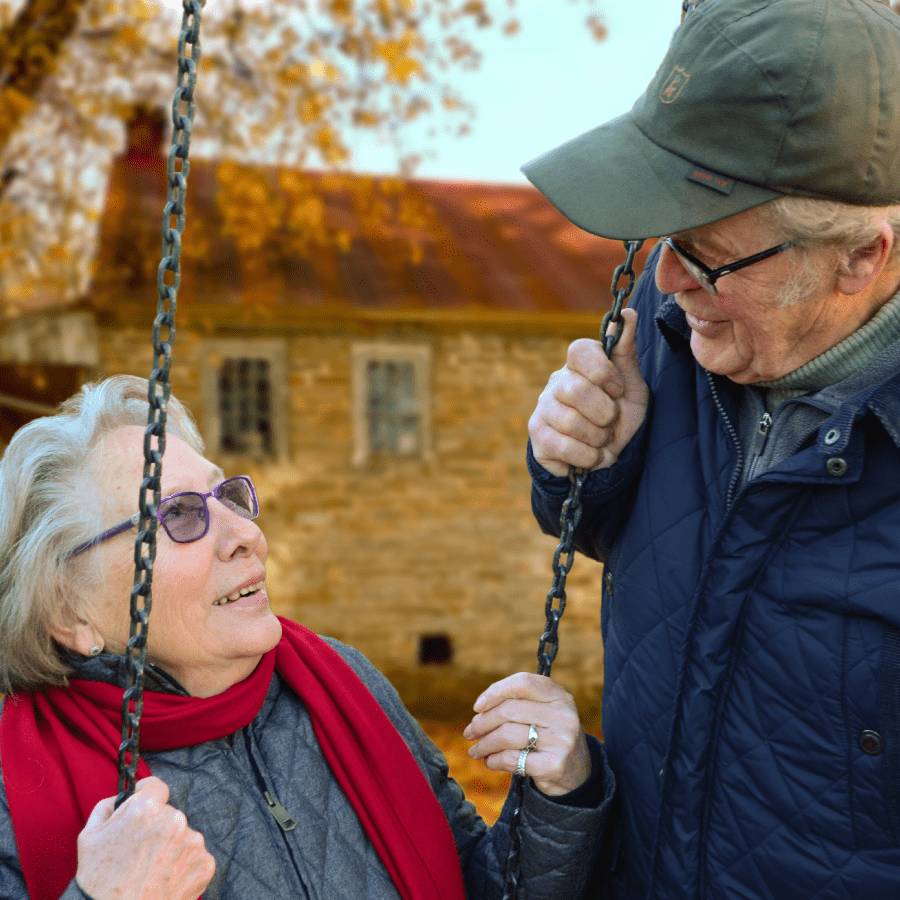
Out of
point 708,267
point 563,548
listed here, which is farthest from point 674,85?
point 563,548

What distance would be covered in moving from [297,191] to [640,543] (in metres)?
8.87

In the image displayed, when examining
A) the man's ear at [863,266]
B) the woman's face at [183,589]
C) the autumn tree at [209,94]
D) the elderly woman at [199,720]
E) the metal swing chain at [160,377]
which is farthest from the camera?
the autumn tree at [209,94]

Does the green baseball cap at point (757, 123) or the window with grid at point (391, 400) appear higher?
the green baseball cap at point (757, 123)

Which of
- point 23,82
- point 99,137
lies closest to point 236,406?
point 99,137

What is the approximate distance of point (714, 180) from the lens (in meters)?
1.48

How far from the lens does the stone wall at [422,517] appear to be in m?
10.1

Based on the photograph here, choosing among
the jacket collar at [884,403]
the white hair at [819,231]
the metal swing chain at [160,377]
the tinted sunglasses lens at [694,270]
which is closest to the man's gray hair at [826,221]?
the white hair at [819,231]

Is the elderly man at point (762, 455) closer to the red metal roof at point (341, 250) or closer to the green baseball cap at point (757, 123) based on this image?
the green baseball cap at point (757, 123)

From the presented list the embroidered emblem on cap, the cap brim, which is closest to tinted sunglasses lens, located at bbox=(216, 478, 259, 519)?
the cap brim

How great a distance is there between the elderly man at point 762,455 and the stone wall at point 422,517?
850cm

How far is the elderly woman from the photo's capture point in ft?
5.66

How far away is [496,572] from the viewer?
10664mm

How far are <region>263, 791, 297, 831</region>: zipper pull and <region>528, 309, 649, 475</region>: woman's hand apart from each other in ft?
3.00

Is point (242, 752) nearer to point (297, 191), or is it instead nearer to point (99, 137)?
point (99, 137)
